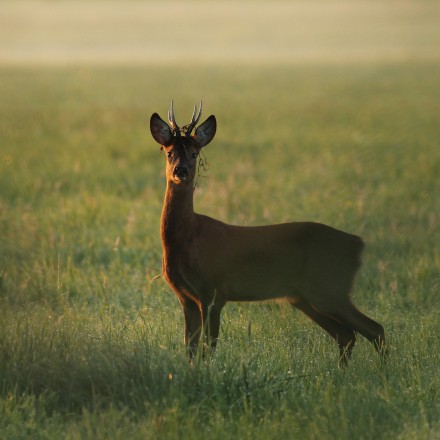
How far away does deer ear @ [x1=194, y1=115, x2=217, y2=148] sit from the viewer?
22.4ft

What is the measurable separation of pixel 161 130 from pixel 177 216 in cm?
61

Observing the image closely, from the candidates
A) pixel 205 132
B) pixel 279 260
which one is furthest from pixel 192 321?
pixel 205 132

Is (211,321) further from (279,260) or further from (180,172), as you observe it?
(180,172)

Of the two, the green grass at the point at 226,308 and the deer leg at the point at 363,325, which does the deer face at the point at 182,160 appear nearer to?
the green grass at the point at 226,308

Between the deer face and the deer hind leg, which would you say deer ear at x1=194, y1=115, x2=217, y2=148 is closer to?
the deer face

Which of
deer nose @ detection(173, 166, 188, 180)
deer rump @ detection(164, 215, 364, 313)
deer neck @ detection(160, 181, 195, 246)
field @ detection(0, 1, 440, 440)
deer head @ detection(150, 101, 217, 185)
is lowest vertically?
field @ detection(0, 1, 440, 440)

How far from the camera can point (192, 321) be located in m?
6.85

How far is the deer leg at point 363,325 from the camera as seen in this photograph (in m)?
6.88

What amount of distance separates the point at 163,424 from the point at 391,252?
18.7 ft

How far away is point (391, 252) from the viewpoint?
35.4 ft

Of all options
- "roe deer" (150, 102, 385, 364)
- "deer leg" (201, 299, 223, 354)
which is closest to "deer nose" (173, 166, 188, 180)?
"roe deer" (150, 102, 385, 364)

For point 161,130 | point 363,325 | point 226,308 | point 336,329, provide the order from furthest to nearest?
point 226,308, point 336,329, point 363,325, point 161,130

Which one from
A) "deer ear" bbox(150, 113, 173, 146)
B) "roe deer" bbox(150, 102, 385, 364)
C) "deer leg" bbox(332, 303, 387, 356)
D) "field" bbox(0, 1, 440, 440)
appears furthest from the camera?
"deer leg" bbox(332, 303, 387, 356)

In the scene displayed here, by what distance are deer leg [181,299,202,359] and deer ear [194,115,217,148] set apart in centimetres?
111
